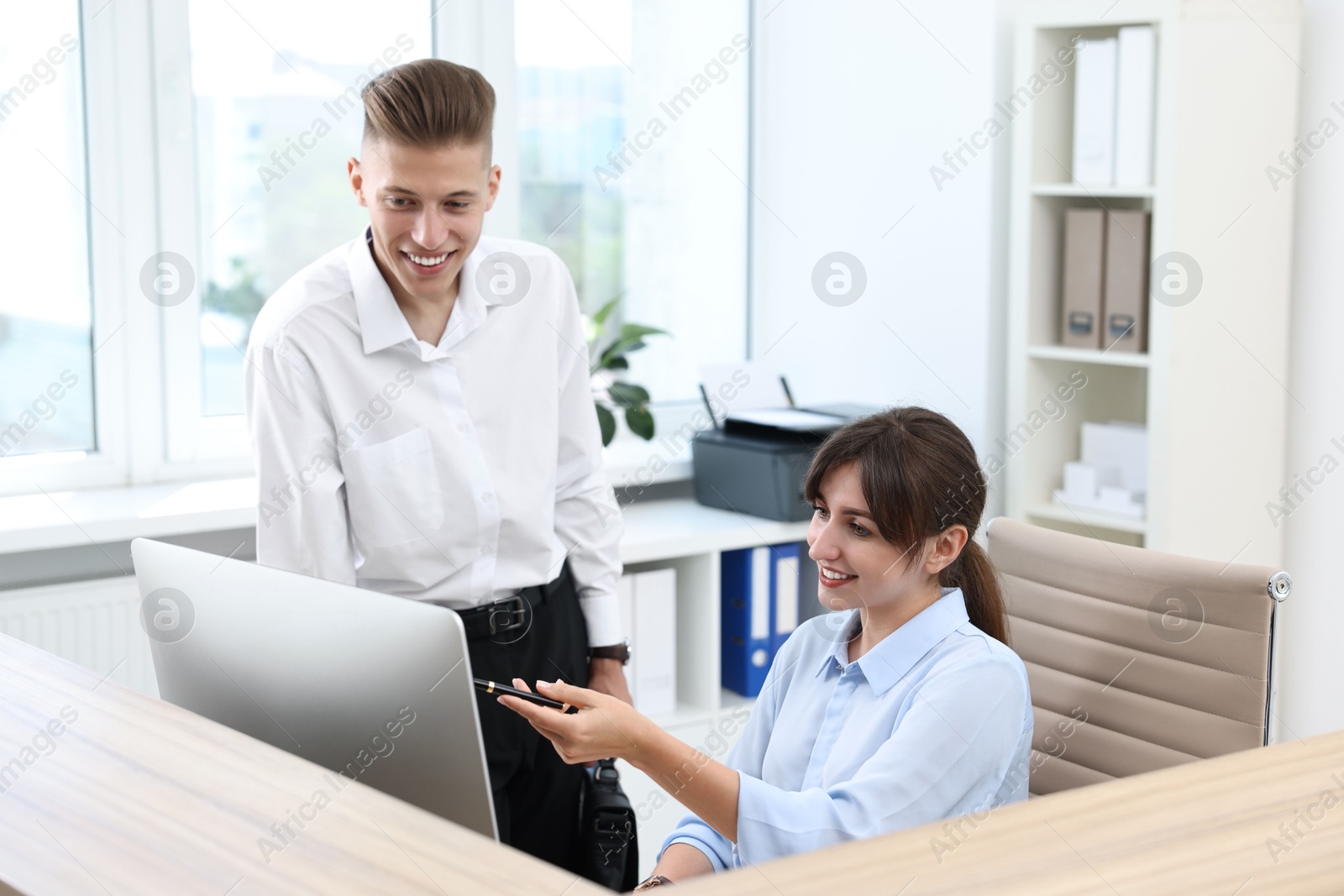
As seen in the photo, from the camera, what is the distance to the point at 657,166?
3.62 m

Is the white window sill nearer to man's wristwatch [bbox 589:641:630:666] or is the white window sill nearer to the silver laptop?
man's wristwatch [bbox 589:641:630:666]

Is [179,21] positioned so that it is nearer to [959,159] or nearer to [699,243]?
[699,243]

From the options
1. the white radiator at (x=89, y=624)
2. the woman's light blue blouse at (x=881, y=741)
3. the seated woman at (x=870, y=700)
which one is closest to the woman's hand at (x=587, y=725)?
the seated woman at (x=870, y=700)

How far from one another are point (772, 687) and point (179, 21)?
6.56ft

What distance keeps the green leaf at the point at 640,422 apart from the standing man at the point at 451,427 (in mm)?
1182

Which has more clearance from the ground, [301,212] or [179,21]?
[179,21]

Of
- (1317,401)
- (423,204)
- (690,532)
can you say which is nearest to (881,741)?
(423,204)

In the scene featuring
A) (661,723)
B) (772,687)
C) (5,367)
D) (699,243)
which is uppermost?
(699,243)

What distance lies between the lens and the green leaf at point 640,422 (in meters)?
3.32

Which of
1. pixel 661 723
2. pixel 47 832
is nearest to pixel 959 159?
pixel 661 723

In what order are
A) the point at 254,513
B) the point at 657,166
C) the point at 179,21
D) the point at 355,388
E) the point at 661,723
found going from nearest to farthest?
the point at 355,388
the point at 254,513
the point at 179,21
the point at 661,723
the point at 657,166

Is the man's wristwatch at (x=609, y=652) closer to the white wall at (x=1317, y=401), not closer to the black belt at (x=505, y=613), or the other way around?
the black belt at (x=505, y=613)

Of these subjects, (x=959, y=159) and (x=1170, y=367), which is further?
(x=959, y=159)

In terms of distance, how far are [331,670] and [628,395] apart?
213 cm
